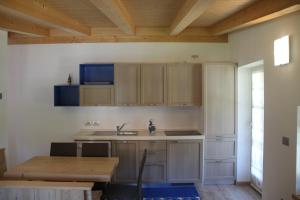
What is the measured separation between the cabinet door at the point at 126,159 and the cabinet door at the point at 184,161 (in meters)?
0.59

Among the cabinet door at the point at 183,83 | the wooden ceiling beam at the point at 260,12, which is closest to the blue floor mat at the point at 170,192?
the cabinet door at the point at 183,83

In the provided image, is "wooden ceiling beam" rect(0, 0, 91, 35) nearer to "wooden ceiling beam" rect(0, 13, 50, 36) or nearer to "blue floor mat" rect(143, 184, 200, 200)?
"wooden ceiling beam" rect(0, 13, 50, 36)

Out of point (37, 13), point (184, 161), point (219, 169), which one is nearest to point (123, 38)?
point (37, 13)

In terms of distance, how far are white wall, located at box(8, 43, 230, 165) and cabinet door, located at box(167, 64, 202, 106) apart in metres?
0.35

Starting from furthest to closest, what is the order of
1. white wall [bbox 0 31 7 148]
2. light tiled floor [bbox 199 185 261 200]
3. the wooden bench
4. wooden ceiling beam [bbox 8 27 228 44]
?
1. wooden ceiling beam [bbox 8 27 228 44]
2. white wall [bbox 0 31 7 148]
3. light tiled floor [bbox 199 185 261 200]
4. the wooden bench

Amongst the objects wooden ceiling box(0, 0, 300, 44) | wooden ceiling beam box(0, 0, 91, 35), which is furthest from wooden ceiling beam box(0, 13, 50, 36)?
wooden ceiling beam box(0, 0, 91, 35)

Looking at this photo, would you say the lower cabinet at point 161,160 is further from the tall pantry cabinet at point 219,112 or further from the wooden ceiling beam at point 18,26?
the wooden ceiling beam at point 18,26

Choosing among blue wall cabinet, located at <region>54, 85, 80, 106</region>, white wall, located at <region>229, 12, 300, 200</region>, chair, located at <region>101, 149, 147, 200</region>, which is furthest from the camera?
blue wall cabinet, located at <region>54, 85, 80, 106</region>

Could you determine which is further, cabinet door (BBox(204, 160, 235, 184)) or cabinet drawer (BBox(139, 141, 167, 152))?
cabinet door (BBox(204, 160, 235, 184))

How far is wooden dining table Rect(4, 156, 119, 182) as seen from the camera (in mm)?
3062

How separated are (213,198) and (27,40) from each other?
438cm

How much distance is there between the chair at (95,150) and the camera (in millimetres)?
3994

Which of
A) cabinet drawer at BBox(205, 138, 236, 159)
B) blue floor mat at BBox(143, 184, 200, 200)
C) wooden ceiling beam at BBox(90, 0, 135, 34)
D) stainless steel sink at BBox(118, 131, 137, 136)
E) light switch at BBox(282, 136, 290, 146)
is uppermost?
wooden ceiling beam at BBox(90, 0, 135, 34)

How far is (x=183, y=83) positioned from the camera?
4848 millimetres
